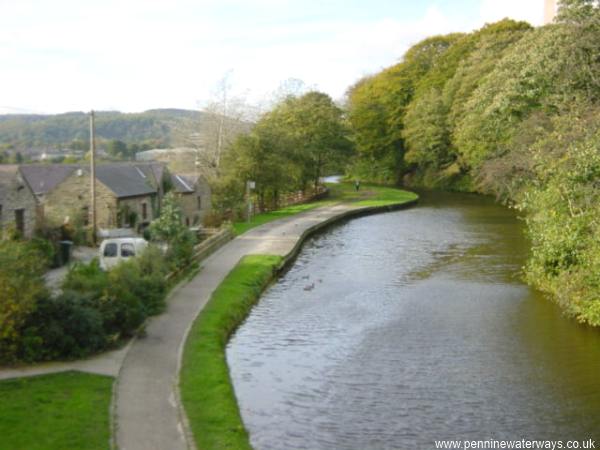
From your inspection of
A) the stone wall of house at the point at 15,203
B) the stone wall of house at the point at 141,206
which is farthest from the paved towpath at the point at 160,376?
the stone wall of house at the point at 141,206

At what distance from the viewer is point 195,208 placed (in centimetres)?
4331

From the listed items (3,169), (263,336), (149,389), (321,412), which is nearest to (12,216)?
(3,169)

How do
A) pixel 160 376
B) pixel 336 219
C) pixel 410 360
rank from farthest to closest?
pixel 336 219
pixel 410 360
pixel 160 376

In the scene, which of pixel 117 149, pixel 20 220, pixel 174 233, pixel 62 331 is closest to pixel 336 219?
pixel 174 233

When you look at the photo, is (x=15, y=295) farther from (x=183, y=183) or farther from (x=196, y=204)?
(x=196, y=204)

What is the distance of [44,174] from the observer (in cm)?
4656

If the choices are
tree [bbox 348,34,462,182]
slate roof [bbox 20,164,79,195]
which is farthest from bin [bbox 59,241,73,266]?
tree [bbox 348,34,462,182]

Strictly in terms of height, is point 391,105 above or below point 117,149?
above

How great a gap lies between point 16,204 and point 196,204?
16432mm

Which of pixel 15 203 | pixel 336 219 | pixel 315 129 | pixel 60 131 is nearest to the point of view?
pixel 15 203

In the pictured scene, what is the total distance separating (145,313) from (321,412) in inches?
243

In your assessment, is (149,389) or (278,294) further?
(278,294)

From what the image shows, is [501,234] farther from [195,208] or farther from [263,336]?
[263,336]

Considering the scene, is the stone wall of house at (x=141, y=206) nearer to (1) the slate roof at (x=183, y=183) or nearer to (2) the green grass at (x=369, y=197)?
(1) the slate roof at (x=183, y=183)
